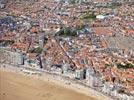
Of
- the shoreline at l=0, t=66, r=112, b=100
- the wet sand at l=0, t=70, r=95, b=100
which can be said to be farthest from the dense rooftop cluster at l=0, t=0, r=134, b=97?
the wet sand at l=0, t=70, r=95, b=100

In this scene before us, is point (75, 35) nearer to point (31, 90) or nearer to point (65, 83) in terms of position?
point (65, 83)

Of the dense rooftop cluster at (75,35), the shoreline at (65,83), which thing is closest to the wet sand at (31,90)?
the shoreline at (65,83)

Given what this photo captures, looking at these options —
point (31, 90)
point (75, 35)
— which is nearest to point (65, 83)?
point (31, 90)

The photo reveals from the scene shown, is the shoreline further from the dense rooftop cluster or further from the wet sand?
the dense rooftop cluster

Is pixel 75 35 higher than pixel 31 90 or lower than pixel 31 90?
higher

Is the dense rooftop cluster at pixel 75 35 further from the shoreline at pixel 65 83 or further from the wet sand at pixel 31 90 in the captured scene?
the wet sand at pixel 31 90

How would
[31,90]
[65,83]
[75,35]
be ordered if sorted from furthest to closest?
[75,35] → [65,83] → [31,90]

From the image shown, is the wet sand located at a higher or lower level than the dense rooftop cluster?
→ lower

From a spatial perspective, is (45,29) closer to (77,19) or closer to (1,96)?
(77,19)
